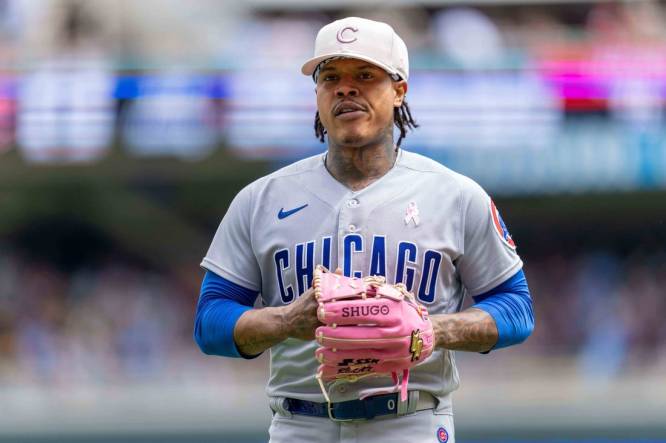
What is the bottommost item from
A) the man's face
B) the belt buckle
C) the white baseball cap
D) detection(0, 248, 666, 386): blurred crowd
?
the belt buckle

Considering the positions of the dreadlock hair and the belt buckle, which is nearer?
the belt buckle

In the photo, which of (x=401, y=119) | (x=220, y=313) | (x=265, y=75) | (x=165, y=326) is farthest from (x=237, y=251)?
Result: (x=165, y=326)

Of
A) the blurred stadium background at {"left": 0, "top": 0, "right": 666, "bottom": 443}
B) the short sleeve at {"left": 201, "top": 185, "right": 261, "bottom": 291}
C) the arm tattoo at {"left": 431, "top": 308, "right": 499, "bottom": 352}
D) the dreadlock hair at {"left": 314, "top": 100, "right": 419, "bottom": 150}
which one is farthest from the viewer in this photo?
the blurred stadium background at {"left": 0, "top": 0, "right": 666, "bottom": 443}

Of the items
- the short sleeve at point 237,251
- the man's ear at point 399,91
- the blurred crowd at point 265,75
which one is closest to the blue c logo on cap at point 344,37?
the man's ear at point 399,91

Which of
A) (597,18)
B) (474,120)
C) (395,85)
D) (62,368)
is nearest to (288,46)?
(474,120)

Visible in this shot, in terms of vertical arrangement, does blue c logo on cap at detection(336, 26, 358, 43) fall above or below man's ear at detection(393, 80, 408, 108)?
above

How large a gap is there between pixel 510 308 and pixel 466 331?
163 millimetres

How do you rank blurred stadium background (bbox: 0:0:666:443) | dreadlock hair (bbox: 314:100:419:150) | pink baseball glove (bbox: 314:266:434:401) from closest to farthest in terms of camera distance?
pink baseball glove (bbox: 314:266:434:401), dreadlock hair (bbox: 314:100:419:150), blurred stadium background (bbox: 0:0:666:443)

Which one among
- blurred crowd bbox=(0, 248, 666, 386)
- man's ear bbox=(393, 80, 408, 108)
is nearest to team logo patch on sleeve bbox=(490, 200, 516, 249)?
man's ear bbox=(393, 80, 408, 108)

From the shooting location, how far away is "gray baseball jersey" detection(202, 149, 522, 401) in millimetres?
2797

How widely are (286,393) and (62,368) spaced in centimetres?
891

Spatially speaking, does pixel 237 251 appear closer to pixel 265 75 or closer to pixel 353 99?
pixel 353 99

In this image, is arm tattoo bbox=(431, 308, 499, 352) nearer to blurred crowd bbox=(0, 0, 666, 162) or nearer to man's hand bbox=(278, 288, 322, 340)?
man's hand bbox=(278, 288, 322, 340)

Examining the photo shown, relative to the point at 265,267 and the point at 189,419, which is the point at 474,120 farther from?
the point at 265,267
